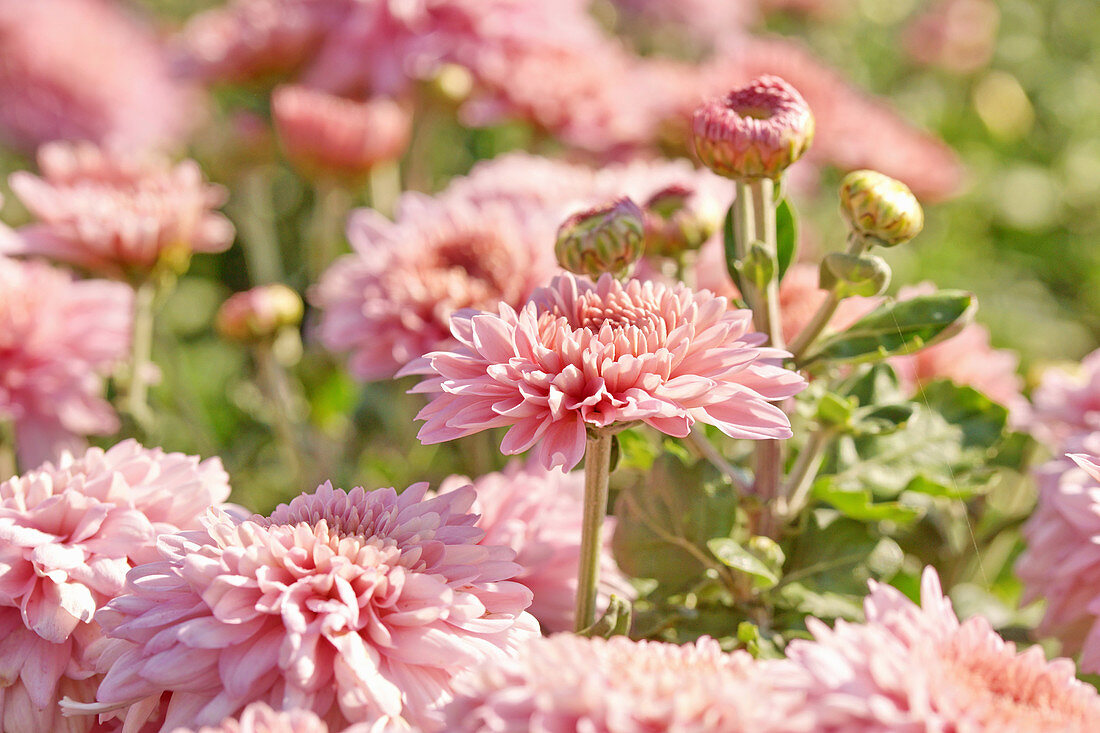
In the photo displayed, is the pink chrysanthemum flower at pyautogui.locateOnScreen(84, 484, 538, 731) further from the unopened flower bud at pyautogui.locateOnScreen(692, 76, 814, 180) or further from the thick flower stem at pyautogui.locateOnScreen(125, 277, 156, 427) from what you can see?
the thick flower stem at pyautogui.locateOnScreen(125, 277, 156, 427)

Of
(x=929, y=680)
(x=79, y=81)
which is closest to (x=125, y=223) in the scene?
(x=929, y=680)

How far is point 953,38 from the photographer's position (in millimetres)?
2500

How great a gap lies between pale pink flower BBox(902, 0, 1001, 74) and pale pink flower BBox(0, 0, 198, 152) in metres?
1.78

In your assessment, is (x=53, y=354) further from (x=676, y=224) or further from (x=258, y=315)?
(x=676, y=224)

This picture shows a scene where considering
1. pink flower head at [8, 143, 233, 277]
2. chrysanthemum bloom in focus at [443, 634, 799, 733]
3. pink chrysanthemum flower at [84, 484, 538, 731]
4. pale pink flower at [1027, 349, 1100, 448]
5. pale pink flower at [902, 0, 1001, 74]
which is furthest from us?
pale pink flower at [902, 0, 1001, 74]

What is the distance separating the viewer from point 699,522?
791 mm

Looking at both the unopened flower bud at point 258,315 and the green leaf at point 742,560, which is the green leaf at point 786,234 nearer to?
the green leaf at point 742,560

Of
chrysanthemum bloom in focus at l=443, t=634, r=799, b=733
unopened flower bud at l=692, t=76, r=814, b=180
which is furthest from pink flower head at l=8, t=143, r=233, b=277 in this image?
chrysanthemum bloom in focus at l=443, t=634, r=799, b=733

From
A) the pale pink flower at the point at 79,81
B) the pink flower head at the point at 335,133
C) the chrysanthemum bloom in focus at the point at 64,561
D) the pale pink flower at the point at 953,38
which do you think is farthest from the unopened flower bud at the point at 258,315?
the pale pink flower at the point at 953,38

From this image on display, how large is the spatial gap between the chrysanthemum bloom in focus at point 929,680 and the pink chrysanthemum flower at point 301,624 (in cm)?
20

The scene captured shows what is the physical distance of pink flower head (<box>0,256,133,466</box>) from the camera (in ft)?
3.42

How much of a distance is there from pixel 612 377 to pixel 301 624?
0.23 metres

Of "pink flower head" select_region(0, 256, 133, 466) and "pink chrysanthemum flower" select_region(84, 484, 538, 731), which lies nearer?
"pink chrysanthemum flower" select_region(84, 484, 538, 731)

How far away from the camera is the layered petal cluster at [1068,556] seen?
0.76 metres
